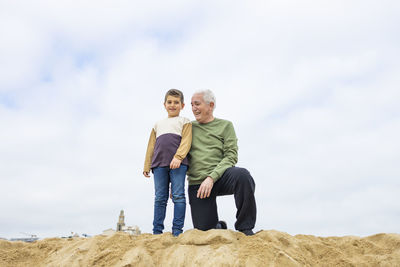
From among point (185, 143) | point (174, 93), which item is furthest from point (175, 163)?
point (174, 93)

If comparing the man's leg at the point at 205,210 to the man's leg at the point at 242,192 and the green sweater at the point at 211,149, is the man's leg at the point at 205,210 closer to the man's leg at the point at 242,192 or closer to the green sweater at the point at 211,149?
the green sweater at the point at 211,149

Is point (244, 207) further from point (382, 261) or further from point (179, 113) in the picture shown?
point (382, 261)

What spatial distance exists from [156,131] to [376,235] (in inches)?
151

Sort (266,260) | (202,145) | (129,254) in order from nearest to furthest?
1. (266,260)
2. (129,254)
3. (202,145)

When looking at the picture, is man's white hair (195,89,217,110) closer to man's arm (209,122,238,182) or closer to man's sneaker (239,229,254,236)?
man's arm (209,122,238,182)

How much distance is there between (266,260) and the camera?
387cm

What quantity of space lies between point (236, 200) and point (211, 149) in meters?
0.81

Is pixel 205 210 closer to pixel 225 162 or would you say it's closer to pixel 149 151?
pixel 225 162

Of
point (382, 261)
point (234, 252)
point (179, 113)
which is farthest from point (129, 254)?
point (382, 261)

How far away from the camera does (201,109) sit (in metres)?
5.02

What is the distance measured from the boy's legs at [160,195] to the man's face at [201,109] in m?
0.93

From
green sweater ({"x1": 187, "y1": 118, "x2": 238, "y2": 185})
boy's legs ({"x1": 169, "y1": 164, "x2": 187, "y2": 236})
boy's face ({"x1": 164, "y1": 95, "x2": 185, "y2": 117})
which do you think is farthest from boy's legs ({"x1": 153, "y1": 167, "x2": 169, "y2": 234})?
boy's face ({"x1": 164, "y1": 95, "x2": 185, "y2": 117})

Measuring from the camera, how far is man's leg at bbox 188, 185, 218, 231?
489cm

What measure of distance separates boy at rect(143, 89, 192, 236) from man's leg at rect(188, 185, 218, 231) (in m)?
0.33
